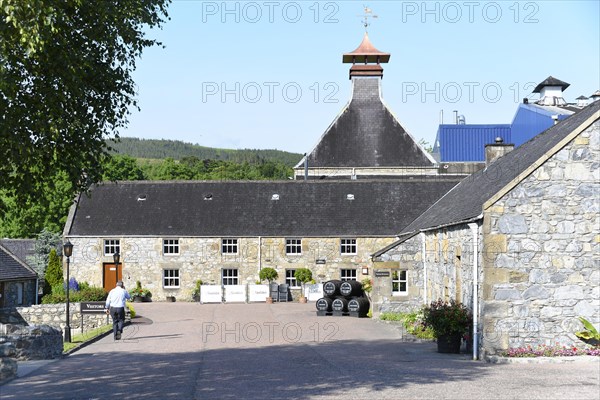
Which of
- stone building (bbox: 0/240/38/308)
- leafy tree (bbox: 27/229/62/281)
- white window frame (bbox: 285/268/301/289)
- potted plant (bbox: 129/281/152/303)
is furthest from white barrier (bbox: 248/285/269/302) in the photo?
leafy tree (bbox: 27/229/62/281)

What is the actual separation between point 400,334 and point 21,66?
54.6 feet

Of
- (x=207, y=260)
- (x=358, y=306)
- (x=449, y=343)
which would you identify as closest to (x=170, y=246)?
(x=207, y=260)

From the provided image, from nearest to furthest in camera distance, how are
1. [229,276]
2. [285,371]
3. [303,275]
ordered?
[285,371] → [303,275] → [229,276]

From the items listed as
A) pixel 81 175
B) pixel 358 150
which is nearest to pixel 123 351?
pixel 81 175

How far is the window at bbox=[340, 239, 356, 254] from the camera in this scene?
47656 millimetres

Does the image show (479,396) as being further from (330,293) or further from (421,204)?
(421,204)

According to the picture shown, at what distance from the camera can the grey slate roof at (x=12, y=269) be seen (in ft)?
133

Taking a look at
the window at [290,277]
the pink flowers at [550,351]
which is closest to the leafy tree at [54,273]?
the window at [290,277]

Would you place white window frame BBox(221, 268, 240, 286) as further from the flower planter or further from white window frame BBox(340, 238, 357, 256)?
the flower planter

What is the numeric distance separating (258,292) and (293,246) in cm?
384

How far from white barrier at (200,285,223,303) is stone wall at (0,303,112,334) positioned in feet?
37.6

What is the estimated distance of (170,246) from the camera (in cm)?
4797

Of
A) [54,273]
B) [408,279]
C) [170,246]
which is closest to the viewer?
[408,279]

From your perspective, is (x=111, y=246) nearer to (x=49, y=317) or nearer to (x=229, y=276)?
(x=229, y=276)
